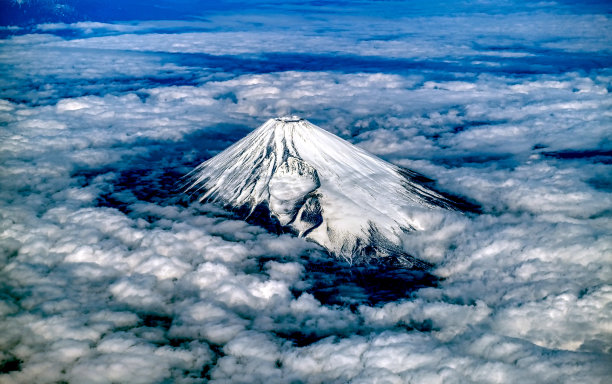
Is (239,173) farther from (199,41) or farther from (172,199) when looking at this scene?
(199,41)

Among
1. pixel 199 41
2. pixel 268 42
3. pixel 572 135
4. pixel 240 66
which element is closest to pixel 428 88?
pixel 572 135

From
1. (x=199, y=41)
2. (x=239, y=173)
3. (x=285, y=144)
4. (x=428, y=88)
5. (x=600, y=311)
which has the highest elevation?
(x=199, y=41)

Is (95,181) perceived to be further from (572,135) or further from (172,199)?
(572,135)

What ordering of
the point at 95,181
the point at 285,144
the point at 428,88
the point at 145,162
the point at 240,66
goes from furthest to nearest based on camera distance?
1. the point at 240,66
2. the point at 428,88
3. the point at 145,162
4. the point at 95,181
5. the point at 285,144

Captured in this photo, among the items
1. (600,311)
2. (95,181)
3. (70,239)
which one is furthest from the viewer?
(95,181)

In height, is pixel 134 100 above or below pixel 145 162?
above

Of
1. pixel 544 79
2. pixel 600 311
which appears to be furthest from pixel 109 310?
pixel 544 79

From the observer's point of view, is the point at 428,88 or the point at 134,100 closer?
the point at 134,100
